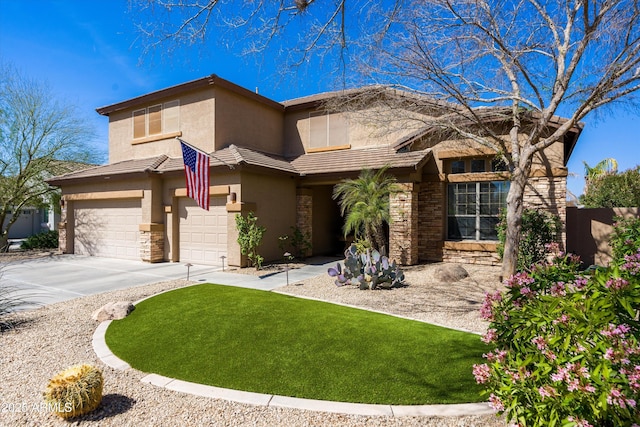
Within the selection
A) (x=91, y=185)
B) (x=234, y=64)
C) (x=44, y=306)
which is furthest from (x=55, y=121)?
(x=234, y=64)

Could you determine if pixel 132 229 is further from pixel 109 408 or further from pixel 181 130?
pixel 109 408

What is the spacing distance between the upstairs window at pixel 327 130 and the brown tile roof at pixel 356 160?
22.0 inches

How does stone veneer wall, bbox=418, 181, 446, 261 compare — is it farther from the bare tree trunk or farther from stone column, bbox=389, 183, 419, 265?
the bare tree trunk

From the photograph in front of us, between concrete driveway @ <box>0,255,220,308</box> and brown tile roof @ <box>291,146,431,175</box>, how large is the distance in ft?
20.7

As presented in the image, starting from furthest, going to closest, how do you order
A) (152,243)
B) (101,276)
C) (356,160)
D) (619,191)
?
(619,191) → (356,160) → (152,243) → (101,276)

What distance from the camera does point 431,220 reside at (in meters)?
14.0

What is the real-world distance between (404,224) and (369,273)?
408cm

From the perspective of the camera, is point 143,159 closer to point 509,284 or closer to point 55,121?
point 55,121

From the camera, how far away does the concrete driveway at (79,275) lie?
939 centimetres

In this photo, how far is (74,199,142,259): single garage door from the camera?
1549 cm

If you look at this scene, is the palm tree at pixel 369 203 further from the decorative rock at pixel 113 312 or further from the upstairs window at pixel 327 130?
the decorative rock at pixel 113 312

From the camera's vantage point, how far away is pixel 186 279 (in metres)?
10.8

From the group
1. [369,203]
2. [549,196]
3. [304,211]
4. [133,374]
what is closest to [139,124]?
[304,211]

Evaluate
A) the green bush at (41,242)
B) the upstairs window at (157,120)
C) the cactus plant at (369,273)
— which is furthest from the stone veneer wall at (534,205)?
the green bush at (41,242)
